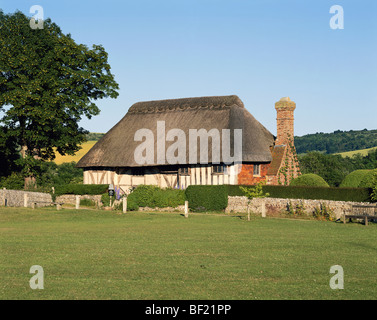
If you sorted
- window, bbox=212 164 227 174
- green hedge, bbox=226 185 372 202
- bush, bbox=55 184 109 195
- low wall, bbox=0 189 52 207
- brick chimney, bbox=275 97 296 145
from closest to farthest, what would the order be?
green hedge, bbox=226 185 372 202, window, bbox=212 164 227 174, low wall, bbox=0 189 52 207, brick chimney, bbox=275 97 296 145, bush, bbox=55 184 109 195

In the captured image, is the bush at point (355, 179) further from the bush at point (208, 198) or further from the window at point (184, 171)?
the window at point (184, 171)

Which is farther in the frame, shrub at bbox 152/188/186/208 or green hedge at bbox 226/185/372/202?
shrub at bbox 152/188/186/208

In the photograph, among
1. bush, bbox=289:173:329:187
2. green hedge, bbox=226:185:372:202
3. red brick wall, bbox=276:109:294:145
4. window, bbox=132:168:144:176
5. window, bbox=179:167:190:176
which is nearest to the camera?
green hedge, bbox=226:185:372:202

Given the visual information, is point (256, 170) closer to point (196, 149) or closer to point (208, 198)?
point (196, 149)

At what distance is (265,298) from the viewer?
11.0m

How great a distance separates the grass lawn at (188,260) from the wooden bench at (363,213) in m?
1.05

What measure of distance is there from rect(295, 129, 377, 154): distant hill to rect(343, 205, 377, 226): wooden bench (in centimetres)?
11742

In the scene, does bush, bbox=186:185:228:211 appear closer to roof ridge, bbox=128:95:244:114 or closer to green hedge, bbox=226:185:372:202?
green hedge, bbox=226:185:372:202

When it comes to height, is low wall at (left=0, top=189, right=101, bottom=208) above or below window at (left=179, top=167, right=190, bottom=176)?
below

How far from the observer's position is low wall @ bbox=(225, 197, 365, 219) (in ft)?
107

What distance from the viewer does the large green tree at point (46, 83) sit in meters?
44.2

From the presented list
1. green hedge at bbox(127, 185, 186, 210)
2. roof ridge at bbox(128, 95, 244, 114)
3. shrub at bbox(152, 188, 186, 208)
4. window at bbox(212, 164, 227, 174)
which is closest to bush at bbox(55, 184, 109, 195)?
green hedge at bbox(127, 185, 186, 210)

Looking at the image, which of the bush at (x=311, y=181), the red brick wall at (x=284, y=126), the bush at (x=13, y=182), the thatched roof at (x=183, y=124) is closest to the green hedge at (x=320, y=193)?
the bush at (x=311, y=181)

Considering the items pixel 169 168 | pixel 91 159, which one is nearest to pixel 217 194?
pixel 169 168
